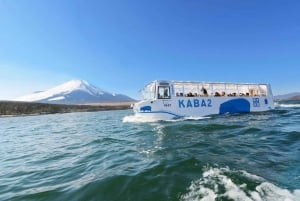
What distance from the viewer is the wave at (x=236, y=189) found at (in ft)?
19.4

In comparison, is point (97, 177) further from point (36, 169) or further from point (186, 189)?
point (36, 169)

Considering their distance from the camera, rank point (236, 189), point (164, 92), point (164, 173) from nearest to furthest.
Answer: point (236, 189) < point (164, 173) < point (164, 92)

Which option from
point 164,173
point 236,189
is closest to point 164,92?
point 164,173

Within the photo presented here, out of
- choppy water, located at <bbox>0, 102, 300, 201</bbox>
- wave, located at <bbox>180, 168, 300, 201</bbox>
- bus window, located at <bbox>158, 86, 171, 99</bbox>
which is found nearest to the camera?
wave, located at <bbox>180, 168, 300, 201</bbox>

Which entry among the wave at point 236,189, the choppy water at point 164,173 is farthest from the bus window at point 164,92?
the wave at point 236,189

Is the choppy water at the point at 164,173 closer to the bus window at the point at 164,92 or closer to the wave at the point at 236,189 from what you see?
the wave at the point at 236,189

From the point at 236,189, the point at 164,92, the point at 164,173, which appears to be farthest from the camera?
the point at 164,92

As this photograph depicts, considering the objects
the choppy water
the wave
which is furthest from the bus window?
the wave

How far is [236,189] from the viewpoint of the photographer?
634 centimetres

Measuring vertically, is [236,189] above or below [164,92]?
below

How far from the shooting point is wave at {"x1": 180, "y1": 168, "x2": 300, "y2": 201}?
591cm

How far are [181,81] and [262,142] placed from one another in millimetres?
20670

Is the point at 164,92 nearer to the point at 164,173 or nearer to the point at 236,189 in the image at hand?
the point at 164,173

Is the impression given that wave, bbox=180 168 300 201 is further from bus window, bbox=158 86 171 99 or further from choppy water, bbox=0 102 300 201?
bus window, bbox=158 86 171 99
